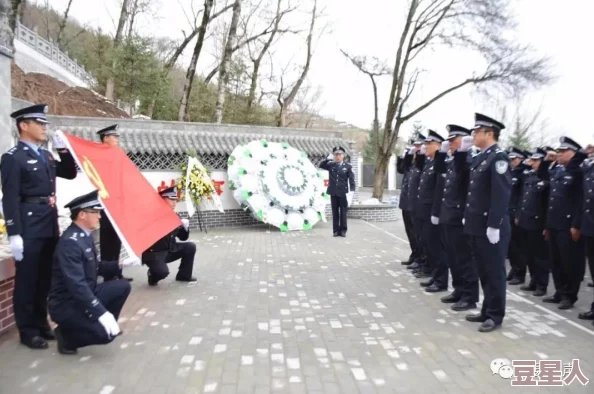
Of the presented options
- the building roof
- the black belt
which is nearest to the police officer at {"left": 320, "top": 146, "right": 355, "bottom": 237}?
the building roof

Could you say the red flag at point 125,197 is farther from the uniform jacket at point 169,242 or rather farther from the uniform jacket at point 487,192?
the uniform jacket at point 487,192

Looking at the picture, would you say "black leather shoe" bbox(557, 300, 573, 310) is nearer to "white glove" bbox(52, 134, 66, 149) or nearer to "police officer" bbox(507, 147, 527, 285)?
"police officer" bbox(507, 147, 527, 285)

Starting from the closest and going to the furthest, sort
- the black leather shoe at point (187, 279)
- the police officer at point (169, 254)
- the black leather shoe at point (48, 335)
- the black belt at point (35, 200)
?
the black belt at point (35, 200)
the black leather shoe at point (48, 335)
the police officer at point (169, 254)
the black leather shoe at point (187, 279)

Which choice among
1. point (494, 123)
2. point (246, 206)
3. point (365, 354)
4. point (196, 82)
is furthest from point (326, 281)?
point (196, 82)

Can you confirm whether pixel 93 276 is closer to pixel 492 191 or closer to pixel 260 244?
pixel 492 191

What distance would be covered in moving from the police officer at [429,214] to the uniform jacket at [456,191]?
2.23 ft

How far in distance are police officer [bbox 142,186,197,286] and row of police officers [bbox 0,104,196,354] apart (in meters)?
1.56

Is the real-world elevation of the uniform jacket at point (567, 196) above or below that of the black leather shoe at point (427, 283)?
above

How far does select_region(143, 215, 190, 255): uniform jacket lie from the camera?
18.8 ft

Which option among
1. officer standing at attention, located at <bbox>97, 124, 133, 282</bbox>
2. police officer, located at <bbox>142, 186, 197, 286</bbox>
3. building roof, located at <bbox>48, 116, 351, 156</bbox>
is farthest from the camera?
building roof, located at <bbox>48, 116, 351, 156</bbox>

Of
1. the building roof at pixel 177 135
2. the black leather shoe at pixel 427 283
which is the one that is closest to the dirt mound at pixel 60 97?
the building roof at pixel 177 135

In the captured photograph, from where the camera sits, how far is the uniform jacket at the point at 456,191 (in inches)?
200

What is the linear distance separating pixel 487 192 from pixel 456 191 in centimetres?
60

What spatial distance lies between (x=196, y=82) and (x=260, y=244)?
14.9m
